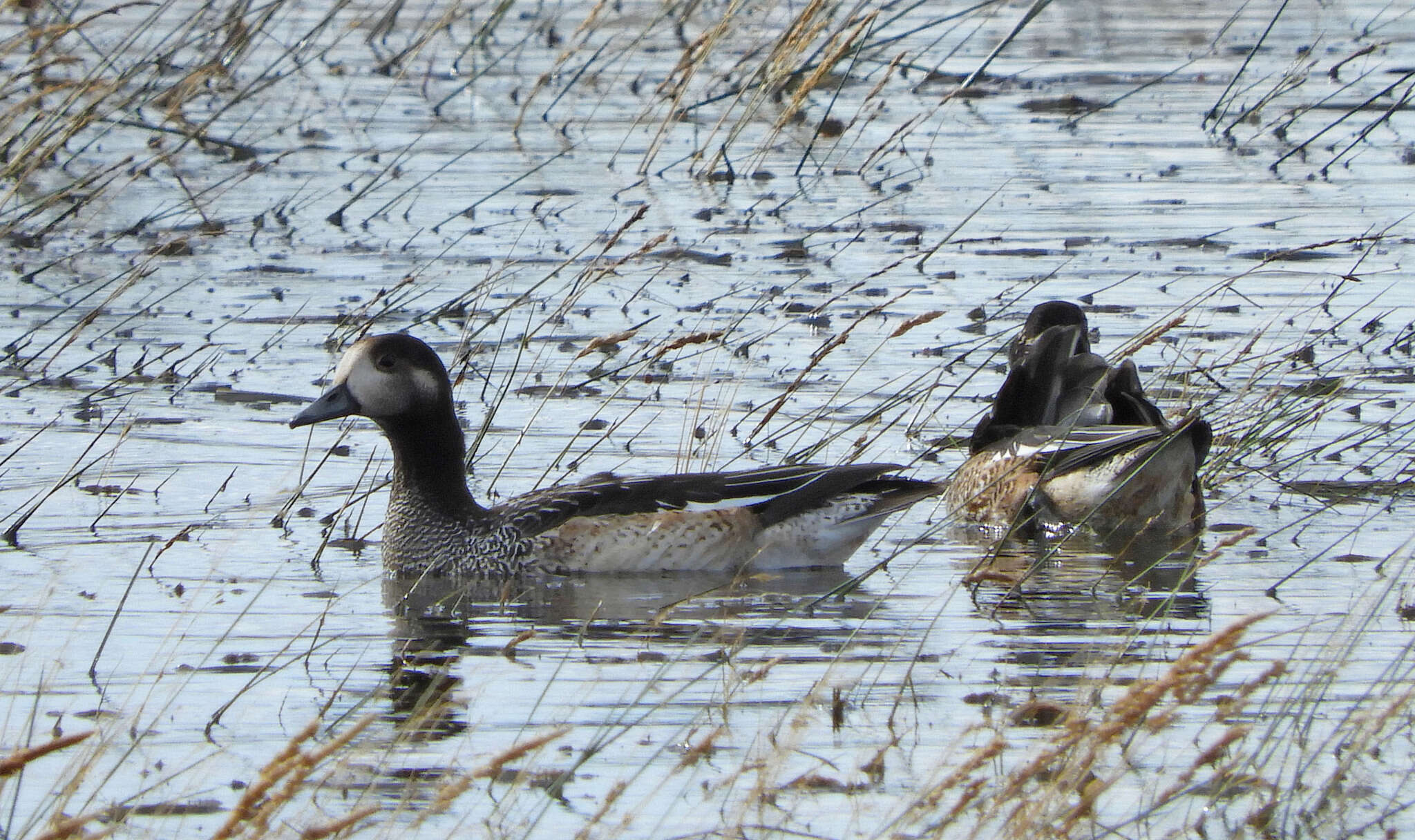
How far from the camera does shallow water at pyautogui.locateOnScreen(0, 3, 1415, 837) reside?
18.0 feet

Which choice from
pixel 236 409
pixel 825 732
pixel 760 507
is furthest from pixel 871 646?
pixel 236 409

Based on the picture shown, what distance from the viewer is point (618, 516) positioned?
789cm

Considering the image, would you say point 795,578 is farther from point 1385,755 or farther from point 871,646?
point 1385,755

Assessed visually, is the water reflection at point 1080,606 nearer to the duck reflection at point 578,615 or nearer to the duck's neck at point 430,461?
the duck reflection at point 578,615

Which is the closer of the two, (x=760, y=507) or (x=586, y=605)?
(x=586, y=605)

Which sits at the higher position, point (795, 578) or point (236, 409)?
point (236, 409)

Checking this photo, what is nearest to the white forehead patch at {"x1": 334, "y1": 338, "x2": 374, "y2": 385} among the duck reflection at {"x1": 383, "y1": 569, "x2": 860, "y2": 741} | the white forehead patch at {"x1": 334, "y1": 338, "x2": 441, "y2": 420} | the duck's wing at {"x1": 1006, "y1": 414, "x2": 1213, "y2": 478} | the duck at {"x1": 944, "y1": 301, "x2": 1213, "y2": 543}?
the white forehead patch at {"x1": 334, "y1": 338, "x2": 441, "y2": 420}

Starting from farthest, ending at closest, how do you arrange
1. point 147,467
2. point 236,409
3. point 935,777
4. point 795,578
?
1. point 236,409
2. point 147,467
3. point 795,578
4. point 935,777

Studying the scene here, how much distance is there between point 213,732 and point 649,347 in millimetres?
4788

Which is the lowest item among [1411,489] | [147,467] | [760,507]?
[1411,489]

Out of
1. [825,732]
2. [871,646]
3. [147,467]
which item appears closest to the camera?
[825,732]

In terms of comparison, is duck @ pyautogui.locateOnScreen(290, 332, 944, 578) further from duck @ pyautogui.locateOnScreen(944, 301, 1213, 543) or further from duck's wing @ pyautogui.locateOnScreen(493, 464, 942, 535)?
duck @ pyautogui.locateOnScreen(944, 301, 1213, 543)

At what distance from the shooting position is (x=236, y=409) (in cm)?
984

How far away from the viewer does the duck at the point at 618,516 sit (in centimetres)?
785
